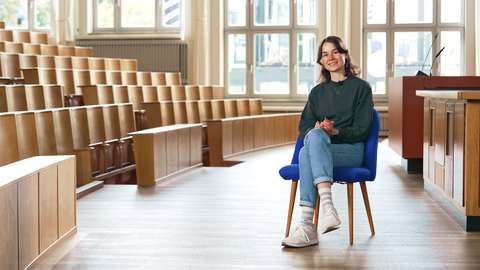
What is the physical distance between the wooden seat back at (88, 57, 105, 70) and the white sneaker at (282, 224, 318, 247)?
12.1 ft

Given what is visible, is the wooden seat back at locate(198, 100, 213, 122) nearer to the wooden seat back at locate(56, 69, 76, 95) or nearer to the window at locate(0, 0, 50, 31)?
the wooden seat back at locate(56, 69, 76, 95)

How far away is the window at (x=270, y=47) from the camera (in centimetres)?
644

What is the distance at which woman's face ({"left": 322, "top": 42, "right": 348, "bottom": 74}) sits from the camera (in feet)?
6.17

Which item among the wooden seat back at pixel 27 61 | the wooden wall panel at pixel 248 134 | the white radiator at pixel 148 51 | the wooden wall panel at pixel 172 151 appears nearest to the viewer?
the wooden wall panel at pixel 172 151

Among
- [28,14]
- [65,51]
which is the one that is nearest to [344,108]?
[65,51]

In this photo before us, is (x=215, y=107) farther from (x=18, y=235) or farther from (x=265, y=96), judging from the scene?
(x=18, y=235)

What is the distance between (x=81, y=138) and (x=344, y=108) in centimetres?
173

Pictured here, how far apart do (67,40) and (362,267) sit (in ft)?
18.5

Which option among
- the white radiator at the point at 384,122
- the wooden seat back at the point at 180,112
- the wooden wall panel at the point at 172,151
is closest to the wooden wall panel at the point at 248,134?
the wooden seat back at the point at 180,112

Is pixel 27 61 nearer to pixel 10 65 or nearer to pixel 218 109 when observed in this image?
pixel 10 65

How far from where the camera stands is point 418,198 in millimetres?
2613

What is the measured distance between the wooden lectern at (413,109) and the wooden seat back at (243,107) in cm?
203

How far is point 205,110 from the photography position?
15.0 feet

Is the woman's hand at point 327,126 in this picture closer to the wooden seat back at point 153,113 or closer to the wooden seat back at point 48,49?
the wooden seat back at point 153,113
